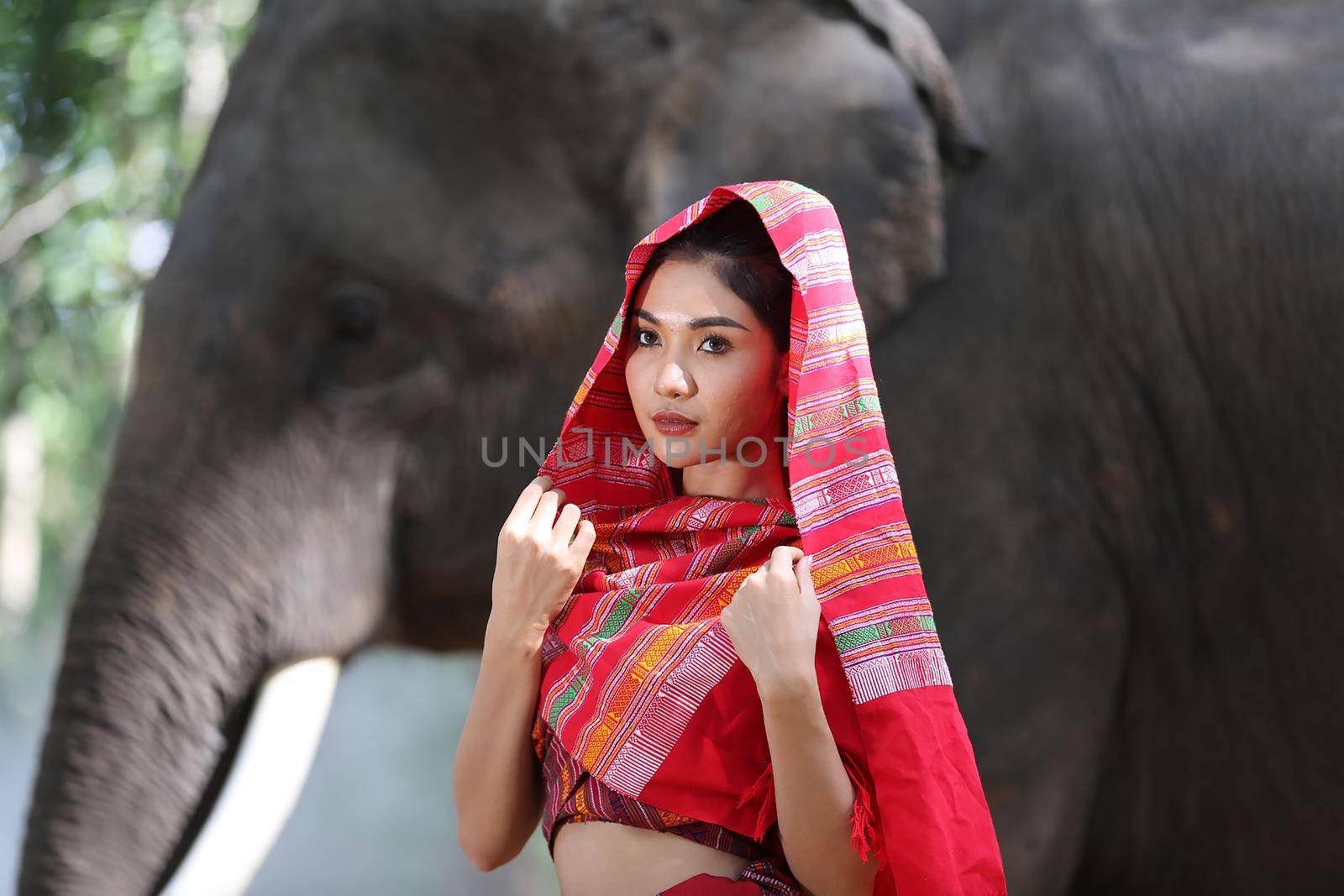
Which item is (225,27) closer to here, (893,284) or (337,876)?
(893,284)

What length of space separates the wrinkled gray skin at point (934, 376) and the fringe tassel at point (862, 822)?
71cm

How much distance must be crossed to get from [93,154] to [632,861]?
4505 millimetres

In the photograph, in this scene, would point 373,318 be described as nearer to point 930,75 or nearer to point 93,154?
point 930,75

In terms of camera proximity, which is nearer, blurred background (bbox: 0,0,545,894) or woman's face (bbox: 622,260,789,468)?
woman's face (bbox: 622,260,789,468)

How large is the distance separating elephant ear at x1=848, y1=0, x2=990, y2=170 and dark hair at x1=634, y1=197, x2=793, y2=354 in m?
0.63

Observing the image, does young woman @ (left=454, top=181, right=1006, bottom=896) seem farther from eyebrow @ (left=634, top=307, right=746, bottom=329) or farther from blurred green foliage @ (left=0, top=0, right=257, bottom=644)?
blurred green foliage @ (left=0, top=0, right=257, bottom=644)

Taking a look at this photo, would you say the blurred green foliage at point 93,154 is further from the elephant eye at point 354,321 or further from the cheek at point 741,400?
the cheek at point 741,400

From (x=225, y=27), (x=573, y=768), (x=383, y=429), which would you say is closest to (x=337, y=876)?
(x=225, y=27)

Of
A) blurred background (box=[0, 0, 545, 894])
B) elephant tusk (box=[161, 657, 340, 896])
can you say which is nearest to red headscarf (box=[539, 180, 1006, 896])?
elephant tusk (box=[161, 657, 340, 896])

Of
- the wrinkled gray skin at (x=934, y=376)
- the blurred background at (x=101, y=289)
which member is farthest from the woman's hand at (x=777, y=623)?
the blurred background at (x=101, y=289)

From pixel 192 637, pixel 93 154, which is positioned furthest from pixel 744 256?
pixel 93 154

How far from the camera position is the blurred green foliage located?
13.5 feet

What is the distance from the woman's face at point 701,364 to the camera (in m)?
0.93

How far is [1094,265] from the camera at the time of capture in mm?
1614
